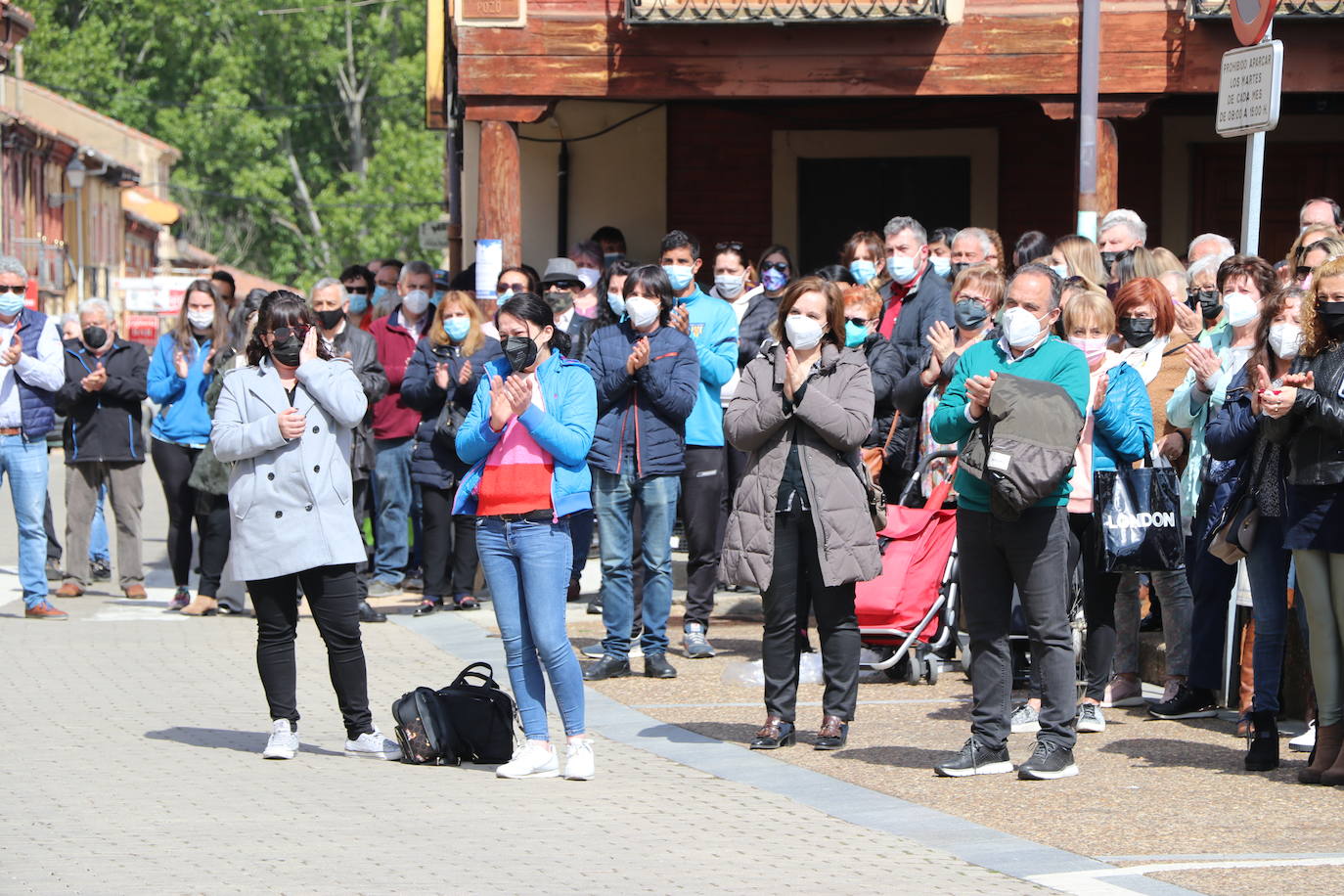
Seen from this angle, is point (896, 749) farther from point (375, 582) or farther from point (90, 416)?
point (90, 416)

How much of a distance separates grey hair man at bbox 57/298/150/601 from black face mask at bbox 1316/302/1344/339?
859 centimetres

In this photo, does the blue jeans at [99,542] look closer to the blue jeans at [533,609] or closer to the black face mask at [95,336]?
the black face mask at [95,336]

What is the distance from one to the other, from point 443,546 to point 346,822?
19.0ft

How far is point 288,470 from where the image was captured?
8133 mm

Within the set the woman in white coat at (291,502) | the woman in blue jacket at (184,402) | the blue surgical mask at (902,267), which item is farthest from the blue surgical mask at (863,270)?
the woman in white coat at (291,502)

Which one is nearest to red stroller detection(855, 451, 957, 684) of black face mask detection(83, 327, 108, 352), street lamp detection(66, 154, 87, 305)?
black face mask detection(83, 327, 108, 352)

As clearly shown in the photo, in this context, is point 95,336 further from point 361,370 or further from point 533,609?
point 533,609

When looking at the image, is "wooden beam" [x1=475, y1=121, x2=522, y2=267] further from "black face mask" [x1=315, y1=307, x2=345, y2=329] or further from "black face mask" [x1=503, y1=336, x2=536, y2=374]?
"black face mask" [x1=503, y1=336, x2=536, y2=374]

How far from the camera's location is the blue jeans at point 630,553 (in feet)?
33.1

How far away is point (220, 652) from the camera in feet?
37.0

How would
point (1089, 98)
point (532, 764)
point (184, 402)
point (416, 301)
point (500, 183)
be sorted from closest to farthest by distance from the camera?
point (532, 764) < point (184, 402) < point (416, 301) < point (1089, 98) < point (500, 183)

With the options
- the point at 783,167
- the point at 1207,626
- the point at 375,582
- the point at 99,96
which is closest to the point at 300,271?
the point at 99,96

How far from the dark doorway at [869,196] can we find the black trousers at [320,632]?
35.5ft

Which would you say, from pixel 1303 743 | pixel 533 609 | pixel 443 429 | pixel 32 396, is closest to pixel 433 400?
pixel 443 429
